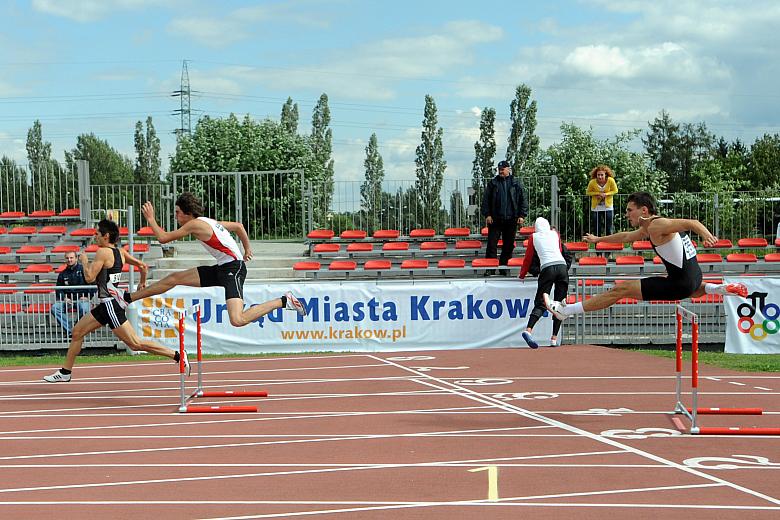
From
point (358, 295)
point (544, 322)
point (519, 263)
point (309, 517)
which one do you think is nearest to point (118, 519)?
point (309, 517)

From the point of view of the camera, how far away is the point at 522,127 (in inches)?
2142

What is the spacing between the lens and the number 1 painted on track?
621 centimetres

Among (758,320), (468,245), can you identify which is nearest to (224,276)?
(758,320)

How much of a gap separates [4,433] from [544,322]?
415 inches

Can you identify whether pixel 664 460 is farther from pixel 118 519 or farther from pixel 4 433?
pixel 4 433

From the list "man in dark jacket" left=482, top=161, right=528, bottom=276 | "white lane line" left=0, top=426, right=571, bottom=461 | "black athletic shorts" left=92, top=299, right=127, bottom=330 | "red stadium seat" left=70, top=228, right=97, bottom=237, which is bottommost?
"white lane line" left=0, top=426, right=571, bottom=461

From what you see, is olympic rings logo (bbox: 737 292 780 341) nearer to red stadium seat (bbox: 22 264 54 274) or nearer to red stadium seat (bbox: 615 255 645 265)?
red stadium seat (bbox: 615 255 645 265)

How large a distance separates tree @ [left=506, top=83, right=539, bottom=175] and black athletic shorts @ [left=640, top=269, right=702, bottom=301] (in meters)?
45.1

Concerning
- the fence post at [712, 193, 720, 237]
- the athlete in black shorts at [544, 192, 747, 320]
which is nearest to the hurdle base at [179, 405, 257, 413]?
the athlete in black shorts at [544, 192, 747, 320]

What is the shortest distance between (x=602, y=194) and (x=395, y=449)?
13.0 meters

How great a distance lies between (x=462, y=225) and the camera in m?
23.5

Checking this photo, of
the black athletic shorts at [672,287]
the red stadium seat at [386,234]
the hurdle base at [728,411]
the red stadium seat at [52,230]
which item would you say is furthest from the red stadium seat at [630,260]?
the red stadium seat at [52,230]

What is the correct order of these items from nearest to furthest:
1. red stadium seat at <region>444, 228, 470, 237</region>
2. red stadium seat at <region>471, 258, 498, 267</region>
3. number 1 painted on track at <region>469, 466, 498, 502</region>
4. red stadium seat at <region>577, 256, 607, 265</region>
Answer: number 1 painted on track at <region>469, 466, 498, 502</region>, red stadium seat at <region>471, 258, 498, 267</region>, red stadium seat at <region>577, 256, 607, 265</region>, red stadium seat at <region>444, 228, 470, 237</region>

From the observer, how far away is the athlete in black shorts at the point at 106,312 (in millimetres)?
11578
